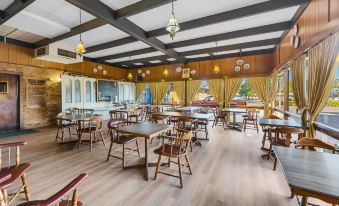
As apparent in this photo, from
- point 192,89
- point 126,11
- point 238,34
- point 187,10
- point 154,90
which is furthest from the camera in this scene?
point 154,90

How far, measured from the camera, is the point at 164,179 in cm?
266

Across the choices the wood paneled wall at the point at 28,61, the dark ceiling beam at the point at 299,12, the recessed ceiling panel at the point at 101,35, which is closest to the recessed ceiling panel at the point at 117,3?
the recessed ceiling panel at the point at 101,35

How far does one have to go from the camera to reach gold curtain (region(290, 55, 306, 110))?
11.4 ft

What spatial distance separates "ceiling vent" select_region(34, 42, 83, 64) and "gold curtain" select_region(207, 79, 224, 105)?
19.1ft

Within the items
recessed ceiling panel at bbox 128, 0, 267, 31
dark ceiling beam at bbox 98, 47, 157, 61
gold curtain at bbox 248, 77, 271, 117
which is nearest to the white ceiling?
recessed ceiling panel at bbox 128, 0, 267, 31

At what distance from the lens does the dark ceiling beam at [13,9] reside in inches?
127

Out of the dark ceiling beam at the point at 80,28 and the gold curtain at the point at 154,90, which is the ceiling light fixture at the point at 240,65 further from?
the dark ceiling beam at the point at 80,28

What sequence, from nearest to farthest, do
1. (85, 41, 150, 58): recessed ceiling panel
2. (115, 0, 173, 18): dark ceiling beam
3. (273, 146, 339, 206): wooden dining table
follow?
1. (273, 146, 339, 206): wooden dining table
2. (115, 0, 173, 18): dark ceiling beam
3. (85, 41, 150, 58): recessed ceiling panel

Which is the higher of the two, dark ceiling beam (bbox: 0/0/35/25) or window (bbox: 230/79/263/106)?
dark ceiling beam (bbox: 0/0/35/25)

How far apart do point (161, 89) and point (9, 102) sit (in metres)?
6.27

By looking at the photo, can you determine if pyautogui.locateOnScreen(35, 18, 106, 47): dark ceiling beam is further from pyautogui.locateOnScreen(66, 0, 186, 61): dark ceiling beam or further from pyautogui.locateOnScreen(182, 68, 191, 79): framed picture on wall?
pyautogui.locateOnScreen(182, 68, 191, 79): framed picture on wall

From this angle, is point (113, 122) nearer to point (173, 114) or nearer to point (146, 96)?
point (173, 114)

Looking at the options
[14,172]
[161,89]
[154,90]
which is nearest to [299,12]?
[14,172]

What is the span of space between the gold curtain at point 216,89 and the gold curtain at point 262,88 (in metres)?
1.25
